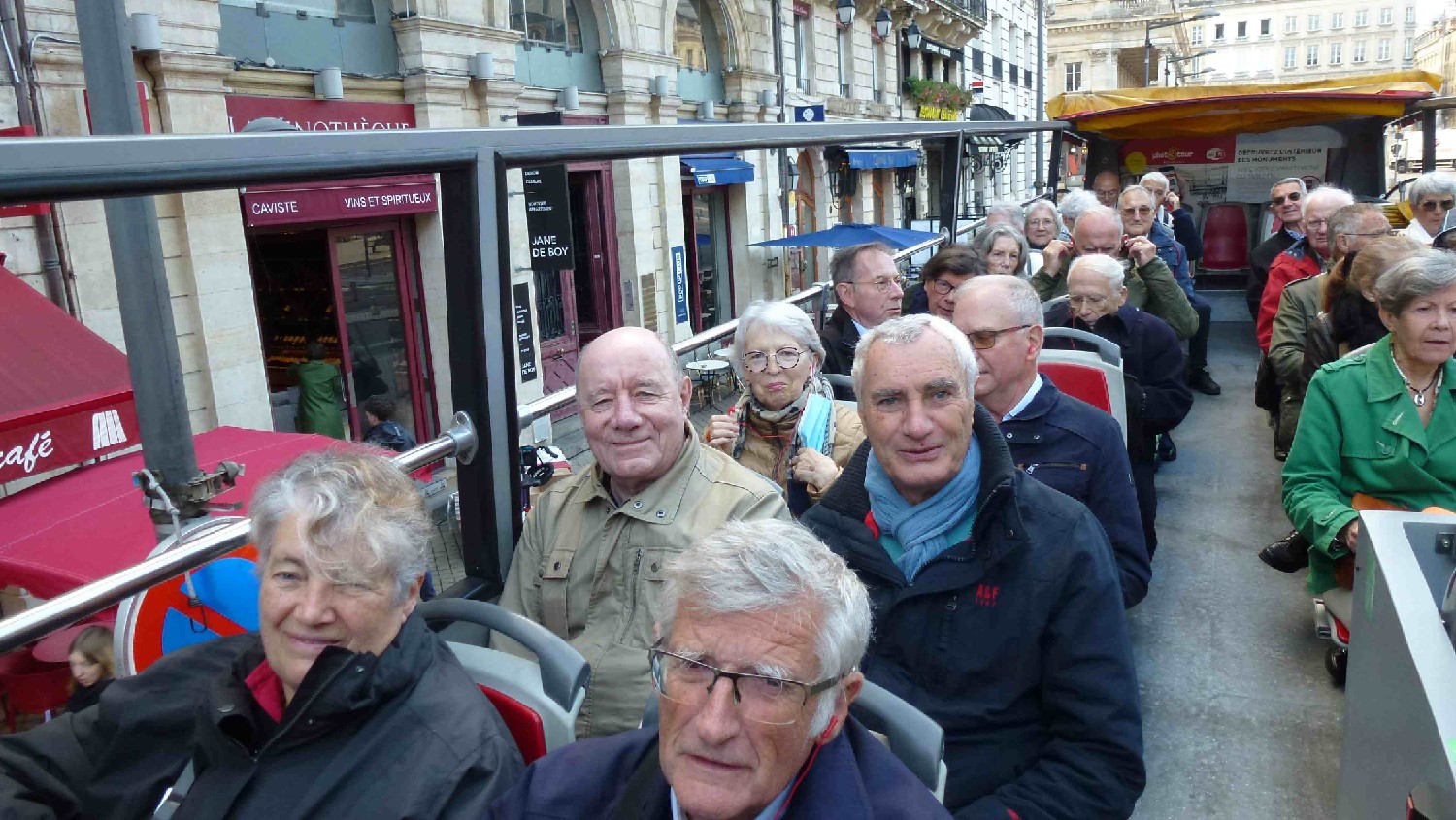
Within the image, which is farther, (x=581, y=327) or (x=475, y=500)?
(x=581, y=327)

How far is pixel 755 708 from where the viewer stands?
151 centimetres

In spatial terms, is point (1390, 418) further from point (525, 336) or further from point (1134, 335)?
point (525, 336)

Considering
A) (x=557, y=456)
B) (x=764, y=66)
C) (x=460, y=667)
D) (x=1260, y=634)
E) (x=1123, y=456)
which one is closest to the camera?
(x=460, y=667)

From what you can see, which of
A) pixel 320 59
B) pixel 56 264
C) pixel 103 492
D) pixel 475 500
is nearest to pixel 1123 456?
pixel 475 500

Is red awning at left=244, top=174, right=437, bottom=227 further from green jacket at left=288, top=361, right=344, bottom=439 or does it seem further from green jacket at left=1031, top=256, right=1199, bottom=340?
green jacket at left=1031, top=256, right=1199, bottom=340

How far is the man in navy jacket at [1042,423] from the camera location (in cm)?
280

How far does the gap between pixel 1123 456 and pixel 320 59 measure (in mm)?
9407

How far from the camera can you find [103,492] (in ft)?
15.9

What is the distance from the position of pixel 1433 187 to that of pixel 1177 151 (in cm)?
374

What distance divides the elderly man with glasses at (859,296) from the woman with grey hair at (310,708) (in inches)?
106

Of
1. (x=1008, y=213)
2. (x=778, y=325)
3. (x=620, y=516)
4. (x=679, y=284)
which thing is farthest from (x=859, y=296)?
(x=679, y=284)

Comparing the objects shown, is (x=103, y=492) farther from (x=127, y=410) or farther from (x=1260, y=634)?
(x=1260, y=634)

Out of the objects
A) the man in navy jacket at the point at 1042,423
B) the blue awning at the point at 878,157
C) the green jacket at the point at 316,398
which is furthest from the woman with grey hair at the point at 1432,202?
the blue awning at the point at 878,157

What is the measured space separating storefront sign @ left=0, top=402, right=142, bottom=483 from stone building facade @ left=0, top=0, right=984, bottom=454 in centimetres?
209
